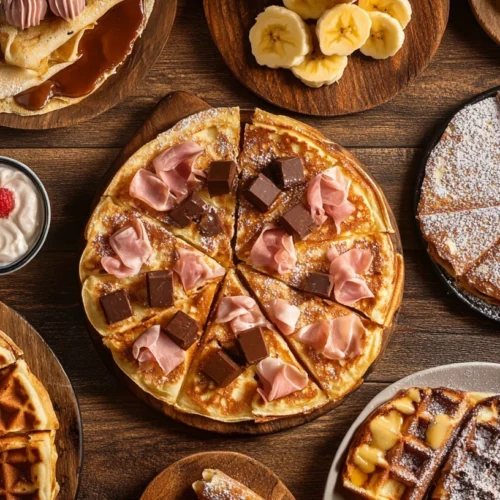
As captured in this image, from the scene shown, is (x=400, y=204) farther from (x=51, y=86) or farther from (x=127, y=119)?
(x=51, y=86)

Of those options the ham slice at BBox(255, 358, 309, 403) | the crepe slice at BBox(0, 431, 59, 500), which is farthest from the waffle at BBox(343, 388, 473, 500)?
the crepe slice at BBox(0, 431, 59, 500)

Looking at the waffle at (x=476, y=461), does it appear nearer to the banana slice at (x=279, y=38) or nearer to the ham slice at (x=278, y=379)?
the ham slice at (x=278, y=379)

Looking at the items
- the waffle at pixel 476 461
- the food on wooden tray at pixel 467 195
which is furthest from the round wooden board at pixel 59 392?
the food on wooden tray at pixel 467 195

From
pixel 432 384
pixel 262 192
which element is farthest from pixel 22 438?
pixel 432 384

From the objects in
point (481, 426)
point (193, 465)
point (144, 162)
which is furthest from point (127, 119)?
point (481, 426)

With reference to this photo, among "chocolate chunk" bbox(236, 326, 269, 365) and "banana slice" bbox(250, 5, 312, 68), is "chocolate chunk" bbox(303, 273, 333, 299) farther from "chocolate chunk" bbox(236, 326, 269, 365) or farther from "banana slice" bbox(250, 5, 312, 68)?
"banana slice" bbox(250, 5, 312, 68)

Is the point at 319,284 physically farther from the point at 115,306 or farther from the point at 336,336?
the point at 115,306

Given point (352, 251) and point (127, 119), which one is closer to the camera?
point (352, 251)
